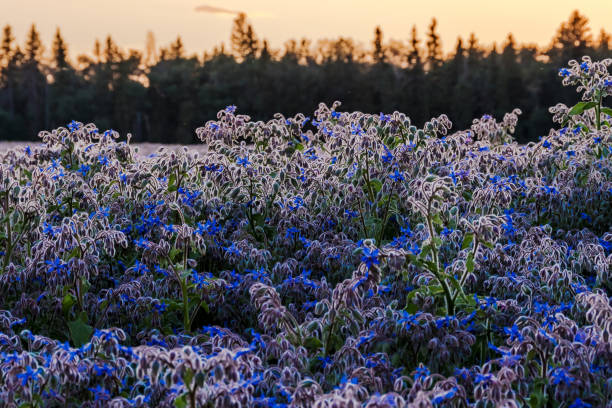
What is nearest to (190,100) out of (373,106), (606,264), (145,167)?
(373,106)

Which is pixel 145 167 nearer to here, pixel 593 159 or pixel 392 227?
pixel 392 227

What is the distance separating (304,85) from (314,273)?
29371 millimetres

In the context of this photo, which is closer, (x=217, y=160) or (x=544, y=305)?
(x=544, y=305)

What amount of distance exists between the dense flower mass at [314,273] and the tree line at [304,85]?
23862 millimetres

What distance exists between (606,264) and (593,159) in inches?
89.7

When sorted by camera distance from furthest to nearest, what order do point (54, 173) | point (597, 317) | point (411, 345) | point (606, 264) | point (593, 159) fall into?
point (593, 159) < point (54, 173) < point (606, 264) < point (411, 345) < point (597, 317)

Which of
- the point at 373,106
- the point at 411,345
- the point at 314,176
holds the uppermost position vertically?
the point at 373,106

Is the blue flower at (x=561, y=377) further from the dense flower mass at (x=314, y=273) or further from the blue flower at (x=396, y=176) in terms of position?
the blue flower at (x=396, y=176)

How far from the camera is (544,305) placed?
3572 millimetres

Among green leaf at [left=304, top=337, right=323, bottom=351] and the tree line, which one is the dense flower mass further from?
the tree line

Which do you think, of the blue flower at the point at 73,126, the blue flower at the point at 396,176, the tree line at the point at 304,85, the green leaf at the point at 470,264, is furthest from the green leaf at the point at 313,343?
the tree line at the point at 304,85

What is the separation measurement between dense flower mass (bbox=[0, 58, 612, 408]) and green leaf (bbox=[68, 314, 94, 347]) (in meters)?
0.01

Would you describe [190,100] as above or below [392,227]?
above

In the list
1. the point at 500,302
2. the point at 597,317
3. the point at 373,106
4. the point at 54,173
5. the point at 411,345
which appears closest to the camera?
the point at 597,317
